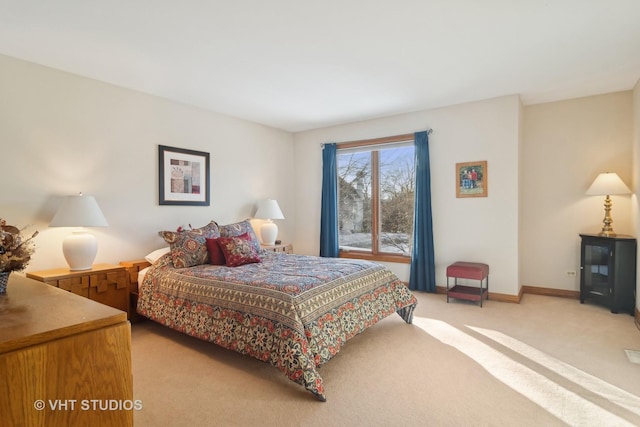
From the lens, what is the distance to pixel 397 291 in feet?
11.3

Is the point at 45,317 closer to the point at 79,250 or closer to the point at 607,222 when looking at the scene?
the point at 79,250

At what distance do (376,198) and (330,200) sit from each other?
0.77 metres

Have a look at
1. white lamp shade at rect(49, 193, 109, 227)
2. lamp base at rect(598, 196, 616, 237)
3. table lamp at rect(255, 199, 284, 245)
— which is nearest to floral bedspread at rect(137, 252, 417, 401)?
white lamp shade at rect(49, 193, 109, 227)

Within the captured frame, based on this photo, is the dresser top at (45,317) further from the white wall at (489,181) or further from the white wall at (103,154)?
the white wall at (489,181)

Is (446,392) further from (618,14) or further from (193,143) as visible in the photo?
(193,143)

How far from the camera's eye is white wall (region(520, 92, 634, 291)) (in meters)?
4.14

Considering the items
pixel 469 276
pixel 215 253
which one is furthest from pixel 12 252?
pixel 469 276

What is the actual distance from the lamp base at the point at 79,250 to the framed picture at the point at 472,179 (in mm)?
4331

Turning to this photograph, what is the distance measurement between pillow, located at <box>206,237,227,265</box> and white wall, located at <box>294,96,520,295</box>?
8.82 ft

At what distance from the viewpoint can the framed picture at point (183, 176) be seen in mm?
4102

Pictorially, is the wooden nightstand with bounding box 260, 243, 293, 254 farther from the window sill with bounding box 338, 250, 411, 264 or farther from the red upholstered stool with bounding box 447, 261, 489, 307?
the red upholstered stool with bounding box 447, 261, 489, 307

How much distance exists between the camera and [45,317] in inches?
40.8

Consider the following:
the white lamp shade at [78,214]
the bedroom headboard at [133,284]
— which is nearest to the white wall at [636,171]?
the bedroom headboard at [133,284]

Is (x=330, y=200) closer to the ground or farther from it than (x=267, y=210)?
farther from it
